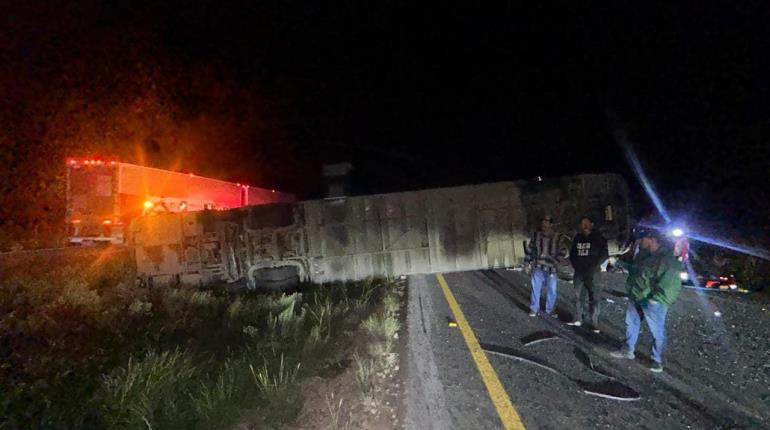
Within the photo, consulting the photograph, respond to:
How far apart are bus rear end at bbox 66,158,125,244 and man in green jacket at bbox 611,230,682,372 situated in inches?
554

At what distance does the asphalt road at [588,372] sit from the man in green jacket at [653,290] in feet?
0.78

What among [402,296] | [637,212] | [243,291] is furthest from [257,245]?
[637,212]

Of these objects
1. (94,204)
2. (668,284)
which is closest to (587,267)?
(668,284)

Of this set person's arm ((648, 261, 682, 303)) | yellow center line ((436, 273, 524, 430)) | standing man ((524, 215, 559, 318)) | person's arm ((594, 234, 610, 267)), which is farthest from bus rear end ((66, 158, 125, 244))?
person's arm ((648, 261, 682, 303))

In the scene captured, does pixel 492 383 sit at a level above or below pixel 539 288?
below

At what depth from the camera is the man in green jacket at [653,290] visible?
18.6 ft

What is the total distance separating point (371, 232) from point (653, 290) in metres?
5.84

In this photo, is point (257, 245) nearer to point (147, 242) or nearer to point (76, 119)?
point (147, 242)

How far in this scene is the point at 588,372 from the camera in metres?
5.48

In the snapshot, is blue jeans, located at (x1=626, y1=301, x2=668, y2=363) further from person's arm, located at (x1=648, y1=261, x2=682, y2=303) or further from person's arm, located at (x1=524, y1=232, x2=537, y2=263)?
person's arm, located at (x1=524, y1=232, x2=537, y2=263)

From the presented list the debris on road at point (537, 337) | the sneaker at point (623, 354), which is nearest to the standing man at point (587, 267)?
the debris on road at point (537, 337)

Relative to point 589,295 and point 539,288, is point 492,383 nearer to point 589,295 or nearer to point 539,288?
point 589,295

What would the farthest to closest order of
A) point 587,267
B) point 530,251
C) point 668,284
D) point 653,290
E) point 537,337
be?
point 530,251 → point 587,267 → point 537,337 → point 653,290 → point 668,284

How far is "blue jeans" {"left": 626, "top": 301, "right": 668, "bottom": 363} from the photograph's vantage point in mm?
5656
